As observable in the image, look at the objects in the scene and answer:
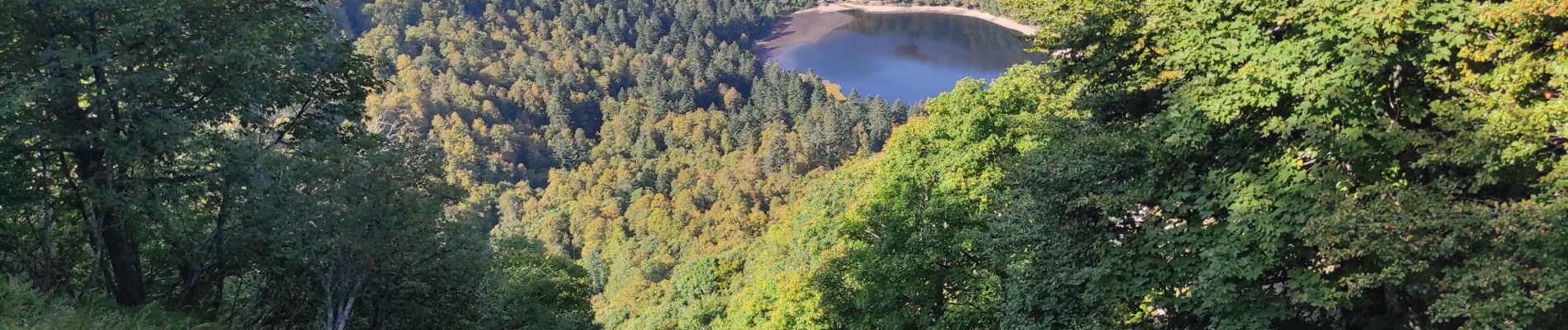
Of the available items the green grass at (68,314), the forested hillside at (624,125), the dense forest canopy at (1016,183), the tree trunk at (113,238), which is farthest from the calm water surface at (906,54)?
the green grass at (68,314)

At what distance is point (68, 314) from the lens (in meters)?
9.99

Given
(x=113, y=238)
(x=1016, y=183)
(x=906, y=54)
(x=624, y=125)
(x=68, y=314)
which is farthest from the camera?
(x=906, y=54)

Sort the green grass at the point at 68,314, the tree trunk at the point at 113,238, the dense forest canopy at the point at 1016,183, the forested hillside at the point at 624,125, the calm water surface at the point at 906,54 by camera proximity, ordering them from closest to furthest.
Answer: the dense forest canopy at the point at 1016,183 < the green grass at the point at 68,314 < the tree trunk at the point at 113,238 < the forested hillside at the point at 624,125 < the calm water surface at the point at 906,54

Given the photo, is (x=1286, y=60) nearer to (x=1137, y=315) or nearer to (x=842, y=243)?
(x=1137, y=315)

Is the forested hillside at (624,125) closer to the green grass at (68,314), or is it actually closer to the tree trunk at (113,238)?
the tree trunk at (113,238)

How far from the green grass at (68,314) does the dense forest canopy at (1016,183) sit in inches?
2.4

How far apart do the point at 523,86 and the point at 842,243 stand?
473ft

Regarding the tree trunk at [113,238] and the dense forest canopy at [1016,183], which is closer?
the dense forest canopy at [1016,183]

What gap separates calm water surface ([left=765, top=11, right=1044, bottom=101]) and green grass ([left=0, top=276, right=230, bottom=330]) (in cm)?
11308

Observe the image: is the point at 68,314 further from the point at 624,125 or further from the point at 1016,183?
the point at 624,125

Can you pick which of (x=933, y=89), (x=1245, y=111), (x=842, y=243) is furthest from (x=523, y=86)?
(x=1245, y=111)

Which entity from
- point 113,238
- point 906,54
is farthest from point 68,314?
point 906,54

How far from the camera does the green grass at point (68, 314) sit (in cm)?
940

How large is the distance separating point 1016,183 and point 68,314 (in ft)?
39.7
